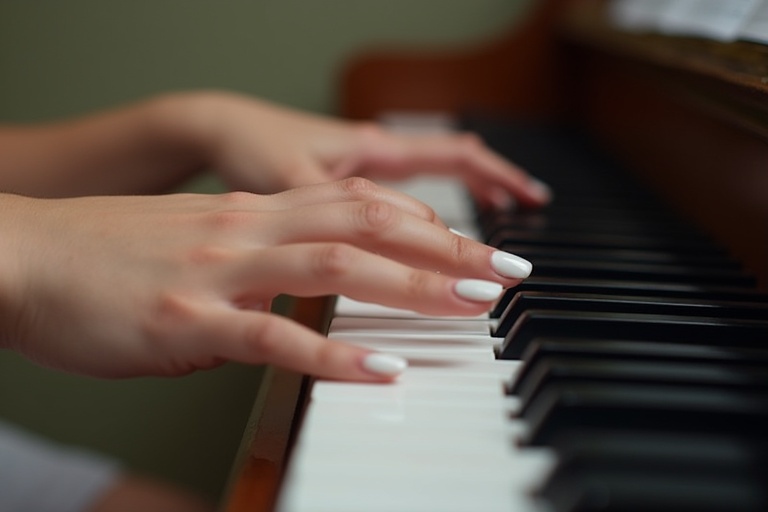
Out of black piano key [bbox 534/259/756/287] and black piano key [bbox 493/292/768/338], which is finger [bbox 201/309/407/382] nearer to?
black piano key [bbox 493/292/768/338]

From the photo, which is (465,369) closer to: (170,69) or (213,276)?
(213,276)

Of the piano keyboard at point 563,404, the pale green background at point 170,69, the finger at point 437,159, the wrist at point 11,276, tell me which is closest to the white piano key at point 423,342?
the piano keyboard at point 563,404

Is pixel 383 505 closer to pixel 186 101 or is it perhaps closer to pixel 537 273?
pixel 537 273

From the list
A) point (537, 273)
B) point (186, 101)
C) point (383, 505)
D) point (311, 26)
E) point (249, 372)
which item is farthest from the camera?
point (311, 26)

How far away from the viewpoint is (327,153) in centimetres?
109

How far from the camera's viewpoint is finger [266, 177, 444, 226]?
0.66 m

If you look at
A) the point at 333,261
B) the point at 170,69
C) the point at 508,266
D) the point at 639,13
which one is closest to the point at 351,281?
the point at 333,261

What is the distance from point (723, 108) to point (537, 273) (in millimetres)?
225

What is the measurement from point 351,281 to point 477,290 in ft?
0.27

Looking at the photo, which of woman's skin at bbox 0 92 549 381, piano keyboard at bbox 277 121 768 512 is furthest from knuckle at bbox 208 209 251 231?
piano keyboard at bbox 277 121 768 512

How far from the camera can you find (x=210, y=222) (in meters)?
A: 0.62

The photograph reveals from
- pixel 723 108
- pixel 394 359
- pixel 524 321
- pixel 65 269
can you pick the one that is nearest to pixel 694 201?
pixel 723 108

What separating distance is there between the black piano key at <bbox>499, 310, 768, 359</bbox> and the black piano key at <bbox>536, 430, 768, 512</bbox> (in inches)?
6.2

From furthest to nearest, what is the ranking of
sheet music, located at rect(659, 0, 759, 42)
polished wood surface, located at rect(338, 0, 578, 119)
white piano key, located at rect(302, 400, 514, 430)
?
polished wood surface, located at rect(338, 0, 578, 119)
sheet music, located at rect(659, 0, 759, 42)
white piano key, located at rect(302, 400, 514, 430)
